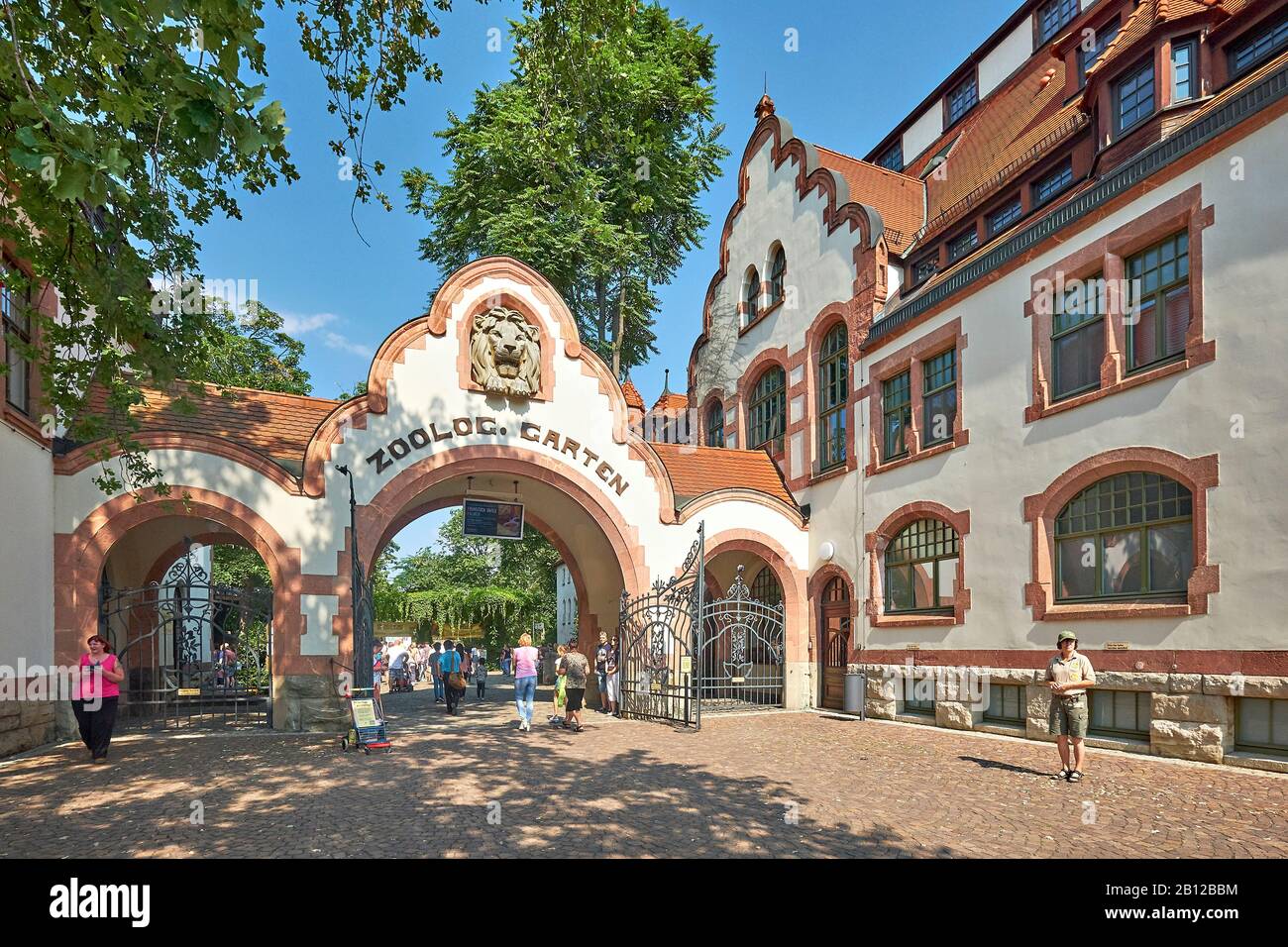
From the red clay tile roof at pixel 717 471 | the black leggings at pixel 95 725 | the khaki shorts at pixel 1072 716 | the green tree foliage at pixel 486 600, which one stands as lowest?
the green tree foliage at pixel 486 600

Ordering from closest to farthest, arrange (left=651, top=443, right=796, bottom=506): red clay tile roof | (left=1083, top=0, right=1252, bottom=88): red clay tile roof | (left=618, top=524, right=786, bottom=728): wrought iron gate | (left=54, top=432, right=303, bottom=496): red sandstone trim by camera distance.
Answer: (left=1083, top=0, right=1252, bottom=88): red clay tile roof, (left=54, top=432, right=303, bottom=496): red sandstone trim, (left=618, top=524, right=786, bottom=728): wrought iron gate, (left=651, top=443, right=796, bottom=506): red clay tile roof

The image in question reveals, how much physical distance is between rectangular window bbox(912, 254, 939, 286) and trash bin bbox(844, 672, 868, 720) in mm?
8743

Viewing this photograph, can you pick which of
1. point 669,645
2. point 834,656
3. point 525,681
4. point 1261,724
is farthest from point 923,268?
point 525,681

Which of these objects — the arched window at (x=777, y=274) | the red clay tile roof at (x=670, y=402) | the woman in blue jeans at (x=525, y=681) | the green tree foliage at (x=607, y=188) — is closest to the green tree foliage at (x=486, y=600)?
the red clay tile roof at (x=670, y=402)

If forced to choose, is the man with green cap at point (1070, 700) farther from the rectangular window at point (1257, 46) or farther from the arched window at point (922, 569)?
the rectangular window at point (1257, 46)

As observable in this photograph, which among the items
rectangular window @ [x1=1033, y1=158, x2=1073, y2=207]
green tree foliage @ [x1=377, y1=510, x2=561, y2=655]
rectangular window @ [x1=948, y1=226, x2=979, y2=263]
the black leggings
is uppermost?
rectangular window @ [x1=1033, y1=158, x2=1073, y2=207]

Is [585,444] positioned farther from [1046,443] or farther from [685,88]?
[685,88]

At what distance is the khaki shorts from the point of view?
9.38 metres

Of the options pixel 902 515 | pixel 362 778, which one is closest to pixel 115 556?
pixel 362 778

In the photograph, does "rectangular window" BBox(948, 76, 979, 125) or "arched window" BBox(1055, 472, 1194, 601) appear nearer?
"arched window" BBox(1055, 472, 1194, 601)

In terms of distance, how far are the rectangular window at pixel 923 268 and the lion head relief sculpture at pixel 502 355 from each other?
349 inches

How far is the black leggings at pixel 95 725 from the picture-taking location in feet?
36.0

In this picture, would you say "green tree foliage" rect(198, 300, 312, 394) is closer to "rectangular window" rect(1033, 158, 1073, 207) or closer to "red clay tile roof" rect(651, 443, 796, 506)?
"red clay tile roof" rect(651, 443, 796, 506)

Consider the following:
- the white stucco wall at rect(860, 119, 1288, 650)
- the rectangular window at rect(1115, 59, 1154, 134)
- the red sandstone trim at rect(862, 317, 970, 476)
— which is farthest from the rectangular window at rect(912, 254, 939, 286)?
the rectangular window at rect(1115, 59, 1154, 134)
